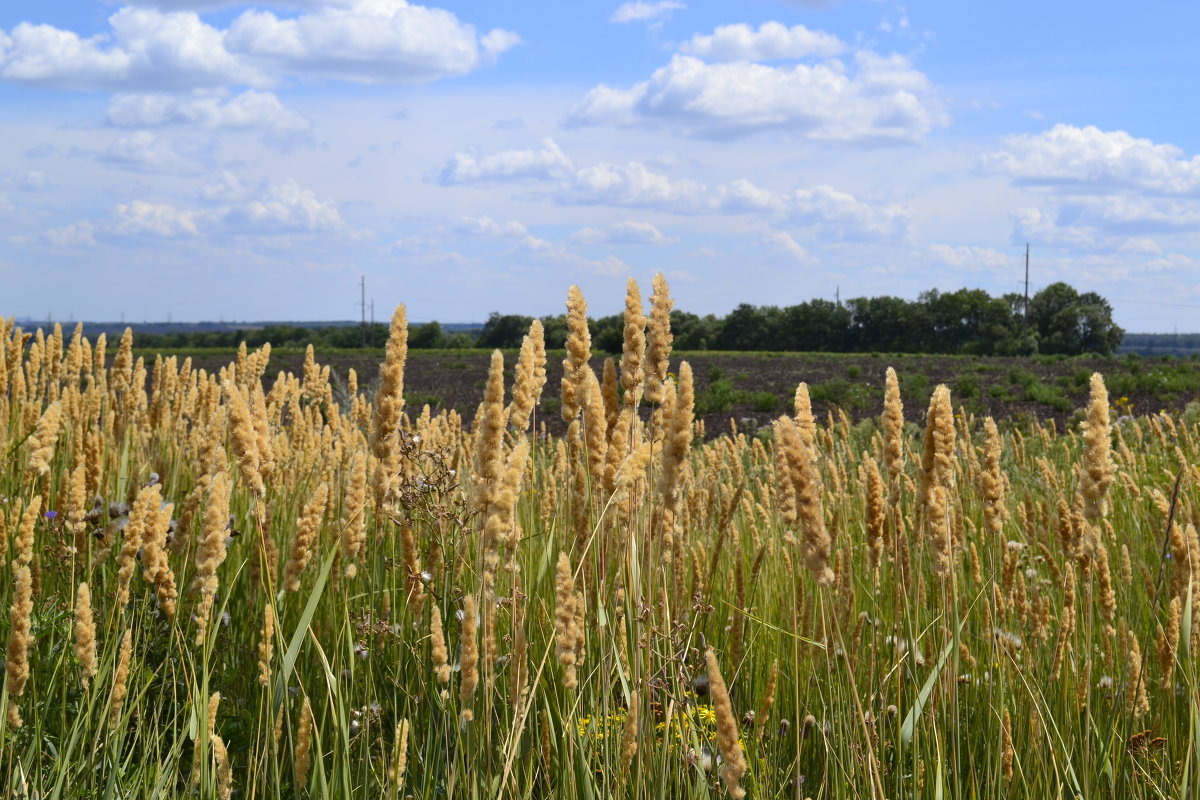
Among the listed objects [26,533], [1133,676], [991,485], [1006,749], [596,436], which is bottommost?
[1006,749]

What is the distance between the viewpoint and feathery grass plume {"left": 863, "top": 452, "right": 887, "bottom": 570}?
2.10 m

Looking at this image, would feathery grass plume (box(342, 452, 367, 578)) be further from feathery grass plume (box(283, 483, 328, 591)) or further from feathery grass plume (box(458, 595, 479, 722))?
feathery grass plume (box(458, 595, 479, 722))

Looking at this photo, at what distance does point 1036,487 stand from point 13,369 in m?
7.11

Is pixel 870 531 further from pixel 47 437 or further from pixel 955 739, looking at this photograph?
pixel 47 437

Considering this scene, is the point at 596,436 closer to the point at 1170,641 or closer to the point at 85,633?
the point at 85,633

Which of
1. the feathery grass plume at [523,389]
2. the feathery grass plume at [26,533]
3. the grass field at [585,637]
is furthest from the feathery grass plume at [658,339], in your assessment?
the feathery grass plume at [26,533]

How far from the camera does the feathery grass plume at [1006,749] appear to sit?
7.11 ft

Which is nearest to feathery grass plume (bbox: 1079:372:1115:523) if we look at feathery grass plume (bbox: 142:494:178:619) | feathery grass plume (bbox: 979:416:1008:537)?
feathery grass plume (bbox: 979:416:1008:537)

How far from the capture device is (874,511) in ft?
7.05

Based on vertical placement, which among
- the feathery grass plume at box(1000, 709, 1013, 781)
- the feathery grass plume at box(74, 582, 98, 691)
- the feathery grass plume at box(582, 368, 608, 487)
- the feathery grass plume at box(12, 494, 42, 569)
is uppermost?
the feathery grass plume at box(582, 368, 608, 487)

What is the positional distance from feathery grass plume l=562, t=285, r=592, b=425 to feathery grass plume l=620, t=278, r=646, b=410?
18 centimetres

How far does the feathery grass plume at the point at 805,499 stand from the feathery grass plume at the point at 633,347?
47 cm

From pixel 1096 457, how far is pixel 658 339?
0.86 metres

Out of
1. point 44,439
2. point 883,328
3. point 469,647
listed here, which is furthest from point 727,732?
point 883,328
